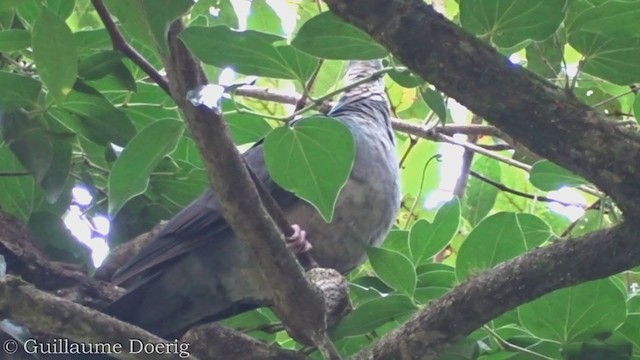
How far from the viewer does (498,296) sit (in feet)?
5.59

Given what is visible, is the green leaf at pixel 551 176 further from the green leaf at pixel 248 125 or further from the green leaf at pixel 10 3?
the green leaf at pixel 10 3

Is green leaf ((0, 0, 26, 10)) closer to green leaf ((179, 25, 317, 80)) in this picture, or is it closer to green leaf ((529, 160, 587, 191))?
green leaf ((179, 25, 317, 80))

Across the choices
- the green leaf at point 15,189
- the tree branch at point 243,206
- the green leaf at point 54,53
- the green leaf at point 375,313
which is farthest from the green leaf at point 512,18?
the green leaf at point 15,189

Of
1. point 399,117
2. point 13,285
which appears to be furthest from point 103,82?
point 399,117

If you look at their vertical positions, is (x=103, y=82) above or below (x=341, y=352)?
above

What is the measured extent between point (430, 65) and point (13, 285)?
0.84m

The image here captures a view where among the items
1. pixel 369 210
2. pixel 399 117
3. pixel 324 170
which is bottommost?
pixel 324 170

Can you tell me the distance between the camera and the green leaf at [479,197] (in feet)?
9.48

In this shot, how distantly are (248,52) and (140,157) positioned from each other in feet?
1.01

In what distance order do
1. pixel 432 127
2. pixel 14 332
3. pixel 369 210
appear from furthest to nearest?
pixel 432 127 → pixel 369 210 → pixel 14 332

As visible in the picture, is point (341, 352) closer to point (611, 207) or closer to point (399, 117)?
point (611, 207)

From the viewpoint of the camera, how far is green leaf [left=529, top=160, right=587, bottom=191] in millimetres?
1882

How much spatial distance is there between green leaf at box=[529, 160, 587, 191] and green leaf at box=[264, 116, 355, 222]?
1.24 feet

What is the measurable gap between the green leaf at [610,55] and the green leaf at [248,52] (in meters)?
0.48
